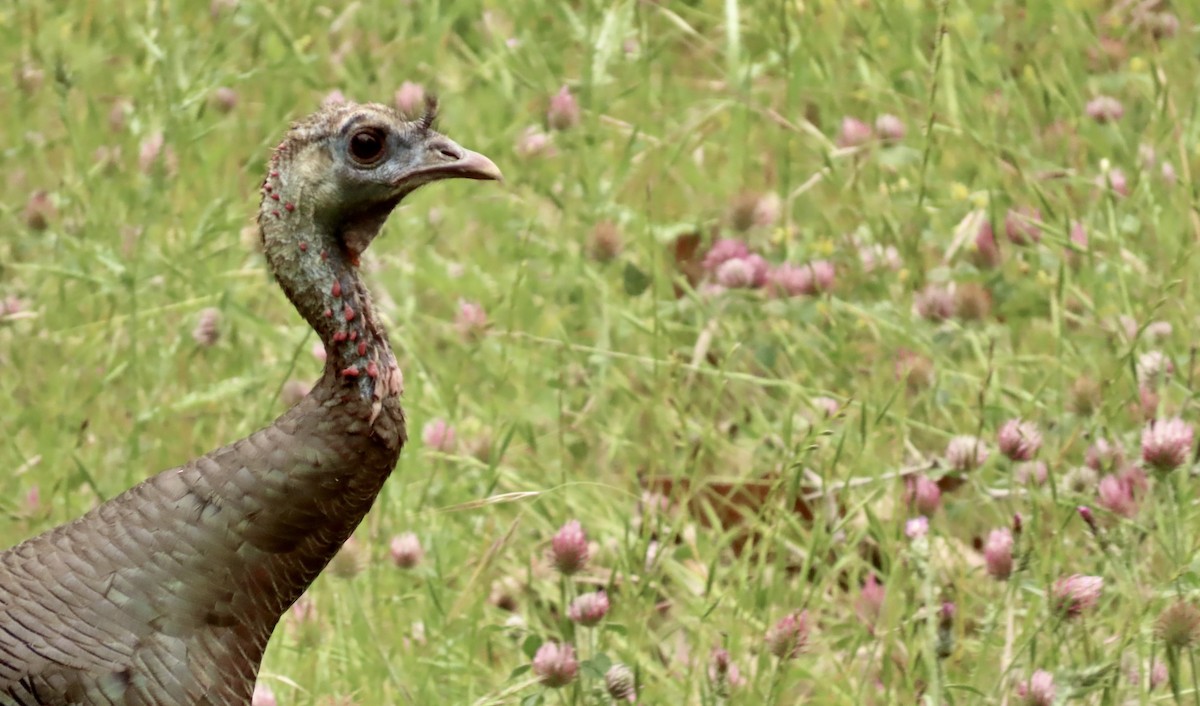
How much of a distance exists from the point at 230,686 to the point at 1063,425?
1.67 m

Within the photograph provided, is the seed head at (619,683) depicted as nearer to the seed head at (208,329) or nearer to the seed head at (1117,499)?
the seed head at (1117,499)

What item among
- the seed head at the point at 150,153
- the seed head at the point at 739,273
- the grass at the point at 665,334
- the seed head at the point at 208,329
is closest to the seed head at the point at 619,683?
the grass at the point at 665,334

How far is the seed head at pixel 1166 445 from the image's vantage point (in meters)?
3.02

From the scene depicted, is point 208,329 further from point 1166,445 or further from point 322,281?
point 1166,445

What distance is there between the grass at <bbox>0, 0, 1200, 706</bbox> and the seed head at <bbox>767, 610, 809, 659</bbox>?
6 centimetres

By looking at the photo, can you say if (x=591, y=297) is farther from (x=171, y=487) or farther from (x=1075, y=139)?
(x=171, y=487)

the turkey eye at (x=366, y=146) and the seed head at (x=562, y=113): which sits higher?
the turkey eye at (x=366, y=146)

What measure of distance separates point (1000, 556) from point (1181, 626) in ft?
1.29

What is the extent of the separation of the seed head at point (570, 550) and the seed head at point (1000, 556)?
607 mm

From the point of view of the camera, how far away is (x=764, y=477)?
13.9 ft

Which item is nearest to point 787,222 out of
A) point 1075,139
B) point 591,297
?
point 591,297

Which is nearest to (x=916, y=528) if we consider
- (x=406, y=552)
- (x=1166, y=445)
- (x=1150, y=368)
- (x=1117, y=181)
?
(x=1166, y=445)

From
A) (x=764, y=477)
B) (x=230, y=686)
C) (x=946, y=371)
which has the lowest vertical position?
(x=764, y=477)

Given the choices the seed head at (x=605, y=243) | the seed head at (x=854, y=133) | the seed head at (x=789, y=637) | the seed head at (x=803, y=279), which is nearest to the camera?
the seed head at (x=789, y=637)
